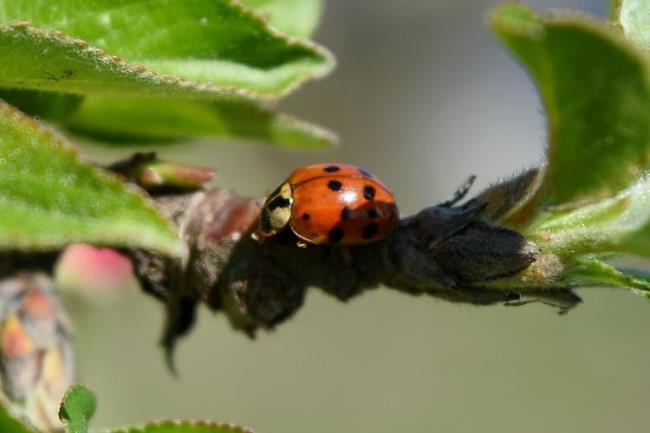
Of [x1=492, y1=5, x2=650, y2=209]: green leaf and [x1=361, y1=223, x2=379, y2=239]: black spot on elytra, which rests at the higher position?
[x1=492, y1=5, x2=650, y2=209]: green leaf

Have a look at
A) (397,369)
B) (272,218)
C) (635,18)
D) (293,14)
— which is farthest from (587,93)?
(397,369)

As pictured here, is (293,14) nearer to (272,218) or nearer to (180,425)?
(272,218)

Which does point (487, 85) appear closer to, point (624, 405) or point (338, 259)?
point (624, 405)

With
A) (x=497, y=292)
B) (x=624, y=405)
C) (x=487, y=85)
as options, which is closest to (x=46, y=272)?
(x=497, y=292)

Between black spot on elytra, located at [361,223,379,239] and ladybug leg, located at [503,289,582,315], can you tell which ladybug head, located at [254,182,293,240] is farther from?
ladybug leg, located at [503,289,582,315]

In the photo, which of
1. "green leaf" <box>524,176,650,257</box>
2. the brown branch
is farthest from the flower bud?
"green leaf" <box>524,176,650,257</box>

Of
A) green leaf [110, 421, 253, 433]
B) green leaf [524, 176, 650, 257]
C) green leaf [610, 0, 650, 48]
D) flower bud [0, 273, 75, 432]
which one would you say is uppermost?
green leaf [610, 0, 650, 48]

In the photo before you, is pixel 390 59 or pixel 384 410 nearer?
pixel 384 410
